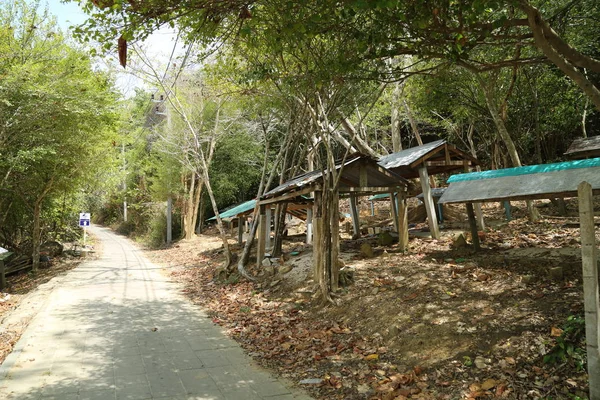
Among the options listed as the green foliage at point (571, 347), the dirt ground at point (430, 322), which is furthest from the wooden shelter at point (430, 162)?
the green foliage at point (571, 347)

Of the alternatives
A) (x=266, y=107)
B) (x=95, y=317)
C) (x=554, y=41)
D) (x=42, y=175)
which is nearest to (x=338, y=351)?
(x=554, y=41)

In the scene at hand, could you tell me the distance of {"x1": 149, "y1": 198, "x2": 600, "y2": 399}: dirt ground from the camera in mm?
4312

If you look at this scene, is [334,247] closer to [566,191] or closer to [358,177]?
[358,177]

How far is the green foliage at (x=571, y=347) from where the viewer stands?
3973 mm

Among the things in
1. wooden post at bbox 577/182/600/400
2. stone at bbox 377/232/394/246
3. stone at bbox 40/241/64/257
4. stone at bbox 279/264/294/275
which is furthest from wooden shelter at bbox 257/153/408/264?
stone at bbox 40/241/64/257

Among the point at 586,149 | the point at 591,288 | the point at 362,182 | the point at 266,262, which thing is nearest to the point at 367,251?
the point at 362,182

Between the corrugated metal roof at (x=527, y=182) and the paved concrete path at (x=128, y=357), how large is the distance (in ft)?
13.1

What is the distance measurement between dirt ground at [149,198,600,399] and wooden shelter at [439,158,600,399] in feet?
1.80

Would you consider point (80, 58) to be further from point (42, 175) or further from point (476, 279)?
point (476, 279)

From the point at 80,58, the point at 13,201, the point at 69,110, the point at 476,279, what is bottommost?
the point at 476,279

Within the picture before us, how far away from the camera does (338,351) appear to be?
230 inches

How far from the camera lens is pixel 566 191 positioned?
512 cm

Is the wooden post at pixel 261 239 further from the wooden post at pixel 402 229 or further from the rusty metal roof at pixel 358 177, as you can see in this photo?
the wooden post at pixel 402 229

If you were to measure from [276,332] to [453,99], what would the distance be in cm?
998
